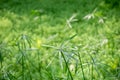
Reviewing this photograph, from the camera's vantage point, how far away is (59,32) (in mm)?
4629

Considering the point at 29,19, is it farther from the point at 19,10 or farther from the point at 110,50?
the point at 110,50

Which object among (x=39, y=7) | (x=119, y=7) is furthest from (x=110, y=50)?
(x=39, y=7)

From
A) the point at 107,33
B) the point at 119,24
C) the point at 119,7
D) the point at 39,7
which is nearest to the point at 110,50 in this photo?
the point at 107,33

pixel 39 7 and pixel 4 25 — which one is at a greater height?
pixel 39 7

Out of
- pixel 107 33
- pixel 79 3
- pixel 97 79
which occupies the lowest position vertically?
pixel 97 79

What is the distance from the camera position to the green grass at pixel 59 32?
3.24 meters

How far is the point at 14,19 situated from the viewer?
5.50m

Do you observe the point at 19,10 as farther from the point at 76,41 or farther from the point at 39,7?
the point at 76,41

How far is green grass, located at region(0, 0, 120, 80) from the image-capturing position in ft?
10.6

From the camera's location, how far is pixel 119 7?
17.2ft

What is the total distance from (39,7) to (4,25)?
121 cm

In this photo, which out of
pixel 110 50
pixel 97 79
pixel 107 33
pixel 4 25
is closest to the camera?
pixel 97 79

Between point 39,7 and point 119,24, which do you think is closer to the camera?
point 119,24

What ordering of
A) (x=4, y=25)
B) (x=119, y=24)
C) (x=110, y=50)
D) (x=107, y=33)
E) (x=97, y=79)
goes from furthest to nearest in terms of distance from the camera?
(x=4, y=25) < (x=119, y=24) < (x=107, y=33) < (x=110, y=50) < (x=97, y=79)
